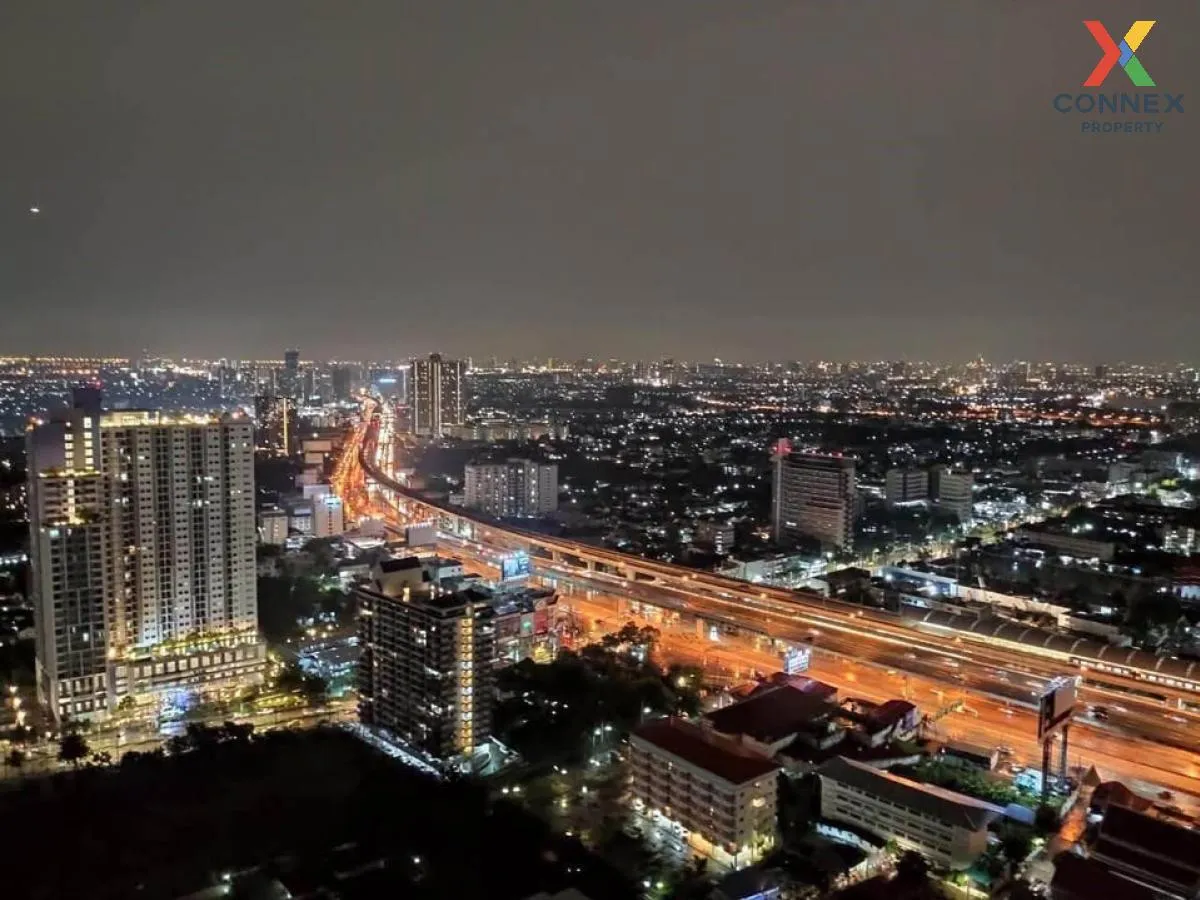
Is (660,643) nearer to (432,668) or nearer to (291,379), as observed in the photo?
(432,668)

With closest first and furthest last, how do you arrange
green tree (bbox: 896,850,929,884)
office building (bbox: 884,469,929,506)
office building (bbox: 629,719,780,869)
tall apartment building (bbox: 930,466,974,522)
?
green tree (bbox: 896,850,929,884)
office building (bbox: 629,719,780,869)
tall apartment building (bbox: 930,466,974,522)
office building (bbox: 884,469,929,506)

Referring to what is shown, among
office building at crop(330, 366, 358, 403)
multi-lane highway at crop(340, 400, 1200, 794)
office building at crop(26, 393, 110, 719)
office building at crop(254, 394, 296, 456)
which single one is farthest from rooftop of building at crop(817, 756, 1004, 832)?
office building at crop(330, 366, 358, 403)

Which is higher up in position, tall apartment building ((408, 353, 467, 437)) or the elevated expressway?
tall apartment building ((408, 353, 467, 437))

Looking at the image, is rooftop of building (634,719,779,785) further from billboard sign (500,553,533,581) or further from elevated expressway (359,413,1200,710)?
billboard sign (500,553,533,581)

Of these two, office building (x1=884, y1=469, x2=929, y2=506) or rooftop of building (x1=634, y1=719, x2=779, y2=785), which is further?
office building (x1=884, y1=469, x2=929, y2=506)

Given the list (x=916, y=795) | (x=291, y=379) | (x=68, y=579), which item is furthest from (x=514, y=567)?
(x=291, y=379)

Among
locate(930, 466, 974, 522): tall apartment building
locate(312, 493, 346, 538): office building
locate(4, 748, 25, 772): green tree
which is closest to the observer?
locate(4, 748, 25, 772): green tree

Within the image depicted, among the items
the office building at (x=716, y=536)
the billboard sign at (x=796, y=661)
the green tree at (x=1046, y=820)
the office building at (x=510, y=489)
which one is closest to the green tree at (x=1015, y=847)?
the green tree at (x=1046, y=820)
